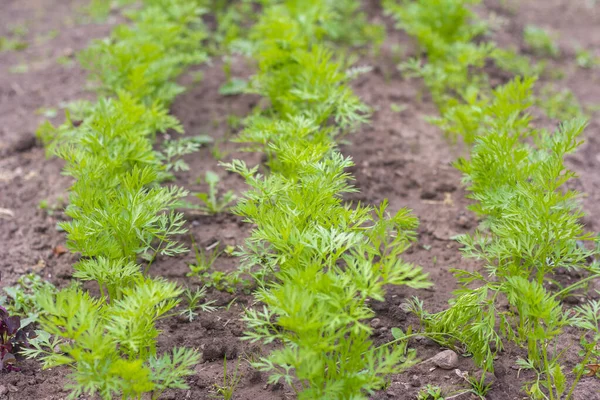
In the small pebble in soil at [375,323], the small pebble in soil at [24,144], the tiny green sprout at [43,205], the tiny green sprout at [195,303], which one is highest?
the small pebble in soil at [24,144]

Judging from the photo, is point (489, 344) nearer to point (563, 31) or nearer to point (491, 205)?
point (491, 205)

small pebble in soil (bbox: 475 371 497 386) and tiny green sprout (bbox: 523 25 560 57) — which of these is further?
tiny green sprout (bbox: 523 25 560 57)

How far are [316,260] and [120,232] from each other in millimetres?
919

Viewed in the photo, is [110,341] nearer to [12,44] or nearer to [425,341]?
[425,341]

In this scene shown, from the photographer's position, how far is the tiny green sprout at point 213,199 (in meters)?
3.99

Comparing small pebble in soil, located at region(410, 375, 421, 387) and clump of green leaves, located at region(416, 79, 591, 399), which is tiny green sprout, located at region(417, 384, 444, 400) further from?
clump of green leaves, located at region(416, 79, 591, 399)

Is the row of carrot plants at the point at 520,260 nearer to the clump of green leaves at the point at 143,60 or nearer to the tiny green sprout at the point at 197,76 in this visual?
the clump of green leaves at the point at 143,60

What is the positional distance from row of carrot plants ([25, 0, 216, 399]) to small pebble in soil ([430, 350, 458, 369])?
1.08m

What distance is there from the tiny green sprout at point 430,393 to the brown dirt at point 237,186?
5cm

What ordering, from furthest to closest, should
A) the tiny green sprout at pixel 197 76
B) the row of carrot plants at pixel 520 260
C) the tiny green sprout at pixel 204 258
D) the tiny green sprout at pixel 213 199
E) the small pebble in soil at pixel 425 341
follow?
1. the tiny green sprout at pixel 197 76
2. the tiny green sprout at pixel 213 199
3. the tiny green sprout at pixel 204 258
4. the small pebble in soil at pixel 425 341
5. the row of carrot plants at pixel 520 260

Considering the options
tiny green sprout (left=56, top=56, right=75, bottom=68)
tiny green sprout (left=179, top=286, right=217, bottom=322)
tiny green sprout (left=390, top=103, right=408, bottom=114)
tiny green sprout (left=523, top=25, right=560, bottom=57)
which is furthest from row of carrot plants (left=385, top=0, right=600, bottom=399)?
tiny green sprout (left=56, top=56, right=75, bottom=68)

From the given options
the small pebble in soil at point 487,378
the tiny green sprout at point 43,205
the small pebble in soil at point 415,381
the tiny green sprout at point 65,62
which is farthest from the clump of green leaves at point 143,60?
the small pebble in soil at point 487,378

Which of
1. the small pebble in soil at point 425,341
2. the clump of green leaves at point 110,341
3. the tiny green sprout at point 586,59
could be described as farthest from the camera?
the tiny green sprout at point 586,59

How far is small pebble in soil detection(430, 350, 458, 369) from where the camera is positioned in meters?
2.90
